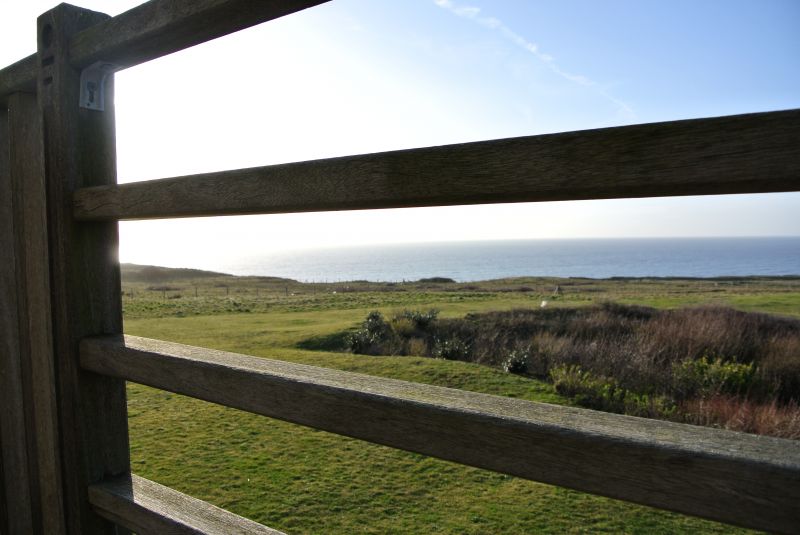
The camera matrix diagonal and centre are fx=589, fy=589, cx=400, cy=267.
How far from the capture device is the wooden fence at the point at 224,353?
2.71 feet

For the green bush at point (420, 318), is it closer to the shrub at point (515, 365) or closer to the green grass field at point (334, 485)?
the shrub at point (515, 365)

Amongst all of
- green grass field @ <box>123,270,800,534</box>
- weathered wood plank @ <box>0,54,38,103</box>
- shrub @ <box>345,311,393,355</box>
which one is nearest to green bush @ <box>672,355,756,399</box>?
green grass field @ <box>123,270,800,534</box>

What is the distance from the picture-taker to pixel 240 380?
4.70 feet

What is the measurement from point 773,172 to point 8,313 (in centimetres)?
247

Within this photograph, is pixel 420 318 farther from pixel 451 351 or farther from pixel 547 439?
pixel 547 439

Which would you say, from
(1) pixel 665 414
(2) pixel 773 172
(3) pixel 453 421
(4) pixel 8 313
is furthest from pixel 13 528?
(1) pixel 665 414

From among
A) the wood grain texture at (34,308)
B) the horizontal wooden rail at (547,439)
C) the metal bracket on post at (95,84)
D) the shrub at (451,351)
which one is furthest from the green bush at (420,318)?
the horizontal wooden rail at (547,439)

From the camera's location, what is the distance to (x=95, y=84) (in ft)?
6.37

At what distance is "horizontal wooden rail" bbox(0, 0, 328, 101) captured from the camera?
1.44 metres

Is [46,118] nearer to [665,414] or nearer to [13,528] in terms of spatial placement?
[13,528]

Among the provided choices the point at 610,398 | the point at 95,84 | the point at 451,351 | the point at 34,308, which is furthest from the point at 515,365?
the point at 95,84

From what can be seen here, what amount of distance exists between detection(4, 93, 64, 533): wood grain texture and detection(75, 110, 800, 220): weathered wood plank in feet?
2.81

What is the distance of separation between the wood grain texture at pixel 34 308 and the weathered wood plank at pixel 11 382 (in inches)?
1.9

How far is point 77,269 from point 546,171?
157 centimetres
